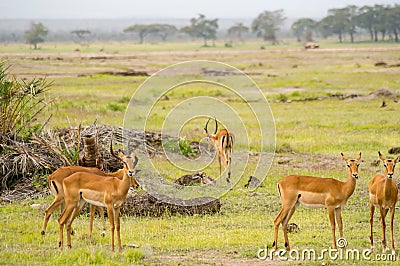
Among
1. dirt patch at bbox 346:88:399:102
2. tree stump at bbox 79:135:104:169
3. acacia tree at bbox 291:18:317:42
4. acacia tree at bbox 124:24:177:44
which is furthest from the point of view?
acacia tree at bbox 291:18:317:42

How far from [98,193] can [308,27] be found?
143 metres

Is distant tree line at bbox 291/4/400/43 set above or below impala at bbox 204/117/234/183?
above

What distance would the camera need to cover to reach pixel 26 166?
46.1ft

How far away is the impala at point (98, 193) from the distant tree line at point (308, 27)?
9749 cm

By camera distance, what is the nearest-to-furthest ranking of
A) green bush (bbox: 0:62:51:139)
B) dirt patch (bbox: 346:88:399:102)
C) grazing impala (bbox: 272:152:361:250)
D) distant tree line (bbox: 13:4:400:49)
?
grazing impala (bbox: 272:152:361:250)
green bush (bbox: 0:62:51:139)
dirt patch (bbox: 346:88:399:102)
distant tree line (bbox: 13:4:400:49)

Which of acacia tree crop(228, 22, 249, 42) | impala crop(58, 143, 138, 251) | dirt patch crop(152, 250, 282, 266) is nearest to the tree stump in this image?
impala crop(58, 143, 138, 251)

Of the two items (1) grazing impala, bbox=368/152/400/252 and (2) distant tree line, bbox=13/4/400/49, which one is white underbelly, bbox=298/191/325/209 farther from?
(2) distant tree line, bbox=13/4/400/49

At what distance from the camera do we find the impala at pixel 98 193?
8976 millimetres

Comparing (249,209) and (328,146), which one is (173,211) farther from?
(328,146)

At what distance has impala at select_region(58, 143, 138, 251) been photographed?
8.98 metres

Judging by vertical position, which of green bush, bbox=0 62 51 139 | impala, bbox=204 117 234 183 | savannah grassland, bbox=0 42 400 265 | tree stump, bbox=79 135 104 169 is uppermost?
green bush, bbox=0 62 51 139

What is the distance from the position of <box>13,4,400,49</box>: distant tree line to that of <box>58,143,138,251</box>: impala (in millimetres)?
97486

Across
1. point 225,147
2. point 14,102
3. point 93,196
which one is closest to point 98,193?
point 93,196

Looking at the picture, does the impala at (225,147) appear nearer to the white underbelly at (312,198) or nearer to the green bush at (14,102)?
the green bush at (14,102)
